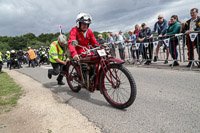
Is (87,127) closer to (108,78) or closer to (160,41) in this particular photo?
(108,78)

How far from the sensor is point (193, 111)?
252 centimetres

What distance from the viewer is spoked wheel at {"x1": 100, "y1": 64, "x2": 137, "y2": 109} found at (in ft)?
8.61

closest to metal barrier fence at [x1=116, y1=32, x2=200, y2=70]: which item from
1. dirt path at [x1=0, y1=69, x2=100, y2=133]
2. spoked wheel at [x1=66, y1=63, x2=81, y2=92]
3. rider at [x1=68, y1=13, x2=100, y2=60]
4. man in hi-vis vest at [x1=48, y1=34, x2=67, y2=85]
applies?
Answer: rider at [x1=68, y1=13, x2=100, y2=60]

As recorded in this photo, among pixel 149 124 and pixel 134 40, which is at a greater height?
pixel 134 40

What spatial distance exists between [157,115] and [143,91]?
4.45ft

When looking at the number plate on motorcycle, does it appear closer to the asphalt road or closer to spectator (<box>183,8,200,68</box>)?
the asphalt road

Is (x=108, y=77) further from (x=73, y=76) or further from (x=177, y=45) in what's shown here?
(x=177, y=45)

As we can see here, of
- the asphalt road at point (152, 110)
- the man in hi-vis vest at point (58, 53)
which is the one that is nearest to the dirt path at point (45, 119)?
the asphalt road at point (152, 110)

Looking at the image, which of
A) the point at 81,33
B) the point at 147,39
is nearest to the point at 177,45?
the point at 147,39

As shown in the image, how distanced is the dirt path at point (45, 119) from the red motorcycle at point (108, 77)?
0.74 metres

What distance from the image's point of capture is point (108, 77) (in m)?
3.00

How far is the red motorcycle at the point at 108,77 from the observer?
2.71 m

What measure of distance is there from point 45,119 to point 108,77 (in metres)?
1.48

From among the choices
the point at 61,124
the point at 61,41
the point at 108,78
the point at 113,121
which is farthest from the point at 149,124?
the point at 61,41
